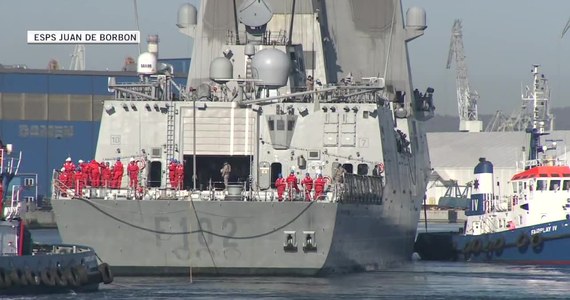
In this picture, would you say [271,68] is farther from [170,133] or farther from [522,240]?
[522,240]

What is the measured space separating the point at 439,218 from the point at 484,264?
5917 centimetres

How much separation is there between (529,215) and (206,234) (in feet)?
50.7

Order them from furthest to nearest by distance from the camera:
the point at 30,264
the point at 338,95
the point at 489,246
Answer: the point at 489,246 → the point at 338,95 → the point at 30,264

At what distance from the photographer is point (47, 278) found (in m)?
33.2

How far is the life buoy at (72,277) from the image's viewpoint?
33.9 m

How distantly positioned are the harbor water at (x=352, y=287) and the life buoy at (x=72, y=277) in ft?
1.06

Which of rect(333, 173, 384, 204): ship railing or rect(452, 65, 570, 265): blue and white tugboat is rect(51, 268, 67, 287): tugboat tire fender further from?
rect(452, 65, 570, 265): blue and white tugboat

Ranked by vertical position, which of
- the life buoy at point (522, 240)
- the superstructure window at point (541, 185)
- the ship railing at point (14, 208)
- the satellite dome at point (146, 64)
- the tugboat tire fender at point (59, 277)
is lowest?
the tugboat tire fender at point (59, 277)

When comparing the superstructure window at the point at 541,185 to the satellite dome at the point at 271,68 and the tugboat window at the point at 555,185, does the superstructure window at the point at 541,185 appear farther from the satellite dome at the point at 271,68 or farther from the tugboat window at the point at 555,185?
the satellite dome at the point at 271,68

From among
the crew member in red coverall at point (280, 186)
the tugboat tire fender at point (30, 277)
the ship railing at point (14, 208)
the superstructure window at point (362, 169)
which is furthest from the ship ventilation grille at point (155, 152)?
the tugboat tire fender at point (30, 277)

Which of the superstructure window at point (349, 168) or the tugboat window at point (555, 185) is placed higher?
the superstructure window at point (349, 168)

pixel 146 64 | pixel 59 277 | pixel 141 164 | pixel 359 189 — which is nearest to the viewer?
pixel 59 277

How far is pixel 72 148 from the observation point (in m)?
81.3

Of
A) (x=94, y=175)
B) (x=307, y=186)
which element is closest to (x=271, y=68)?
(x=307, y=186)
